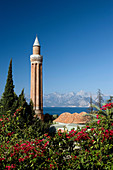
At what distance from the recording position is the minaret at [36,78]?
656 inches

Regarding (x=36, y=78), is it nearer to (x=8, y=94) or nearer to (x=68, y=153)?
(x=8, y=94)

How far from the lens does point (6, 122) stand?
22.4 feet

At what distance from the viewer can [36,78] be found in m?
17.0

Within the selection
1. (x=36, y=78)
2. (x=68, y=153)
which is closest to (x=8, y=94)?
(x=36, y=78)

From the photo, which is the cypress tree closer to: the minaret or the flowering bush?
the minaret

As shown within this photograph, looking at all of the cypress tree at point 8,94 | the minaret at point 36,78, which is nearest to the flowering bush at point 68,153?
the cypress tree at point 8,94

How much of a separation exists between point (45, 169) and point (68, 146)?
764mm

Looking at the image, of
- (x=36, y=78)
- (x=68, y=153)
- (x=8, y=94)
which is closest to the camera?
(x=68, y=153)

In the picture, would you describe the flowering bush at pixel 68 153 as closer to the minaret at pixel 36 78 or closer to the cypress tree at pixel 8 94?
the cypress tree at pixel 8 94

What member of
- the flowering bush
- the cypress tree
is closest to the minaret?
the cypress tree

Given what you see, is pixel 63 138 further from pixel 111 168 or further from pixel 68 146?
pixel 111 168

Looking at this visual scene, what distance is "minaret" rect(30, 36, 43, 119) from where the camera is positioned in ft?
54.6

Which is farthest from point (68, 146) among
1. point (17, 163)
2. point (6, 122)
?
point (6, 122)

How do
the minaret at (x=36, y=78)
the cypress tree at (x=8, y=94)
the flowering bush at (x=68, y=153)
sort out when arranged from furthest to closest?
the minaret at (x=36, y=78)
the cypress tree at (x=8, y=94)
the flowering bush at (x=68, y=153)
